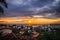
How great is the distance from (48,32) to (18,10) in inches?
23.5

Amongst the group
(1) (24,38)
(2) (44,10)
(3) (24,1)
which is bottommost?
(1) (24,38)

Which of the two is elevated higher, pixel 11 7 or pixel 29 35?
pixel 11 7

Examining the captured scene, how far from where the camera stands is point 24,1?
192 cm

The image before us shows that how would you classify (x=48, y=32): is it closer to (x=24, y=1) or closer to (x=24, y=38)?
(x=24, y=38)

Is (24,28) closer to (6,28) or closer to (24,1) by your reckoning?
(6,28)

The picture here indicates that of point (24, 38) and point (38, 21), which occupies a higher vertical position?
point (38, 21)

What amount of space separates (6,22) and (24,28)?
0.30m

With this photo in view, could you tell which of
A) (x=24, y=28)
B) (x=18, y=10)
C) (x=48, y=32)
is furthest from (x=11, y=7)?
(x=48, y=32)

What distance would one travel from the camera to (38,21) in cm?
192

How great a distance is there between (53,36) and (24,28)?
48cm

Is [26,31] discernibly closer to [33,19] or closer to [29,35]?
[29,35]

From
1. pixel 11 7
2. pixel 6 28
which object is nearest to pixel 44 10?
pixel 11 7

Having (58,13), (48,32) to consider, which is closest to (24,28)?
(48,32)

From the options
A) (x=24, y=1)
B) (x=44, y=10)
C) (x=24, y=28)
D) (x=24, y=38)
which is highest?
(x=24, y=1)
